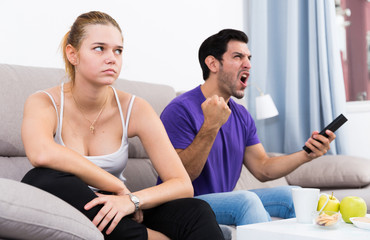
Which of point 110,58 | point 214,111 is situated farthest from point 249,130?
point 110,58

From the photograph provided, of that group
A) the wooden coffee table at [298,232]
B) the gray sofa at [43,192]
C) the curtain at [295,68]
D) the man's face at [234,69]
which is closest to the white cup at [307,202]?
the wooden coffee table at [298,232]

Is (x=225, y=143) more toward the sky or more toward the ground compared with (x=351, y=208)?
more toward the sky

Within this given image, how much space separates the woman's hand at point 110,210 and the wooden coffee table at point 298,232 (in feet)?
1.05

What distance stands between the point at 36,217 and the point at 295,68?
2.58 m

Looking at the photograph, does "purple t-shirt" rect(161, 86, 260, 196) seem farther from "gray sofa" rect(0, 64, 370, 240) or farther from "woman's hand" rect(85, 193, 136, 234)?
"woman's hand" rect(85, 193, 136, 234)

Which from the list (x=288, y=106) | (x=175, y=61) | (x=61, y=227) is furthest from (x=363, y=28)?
(x=61, y=227)

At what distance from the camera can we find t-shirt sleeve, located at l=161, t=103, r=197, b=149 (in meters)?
1.81

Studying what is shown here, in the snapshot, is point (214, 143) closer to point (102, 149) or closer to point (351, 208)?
point (102, 149)

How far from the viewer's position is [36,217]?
1038 millimetres

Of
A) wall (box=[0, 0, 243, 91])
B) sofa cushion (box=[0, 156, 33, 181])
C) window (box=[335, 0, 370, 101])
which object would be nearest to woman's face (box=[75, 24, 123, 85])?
sofa cushion (box=[0, 156, 33, 181])

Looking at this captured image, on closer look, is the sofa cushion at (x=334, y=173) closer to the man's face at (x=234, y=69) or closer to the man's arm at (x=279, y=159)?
the man's arm at (x=279, y=159)

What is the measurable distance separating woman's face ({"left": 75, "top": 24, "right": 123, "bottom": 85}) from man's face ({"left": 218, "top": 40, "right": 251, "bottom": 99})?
65 cm

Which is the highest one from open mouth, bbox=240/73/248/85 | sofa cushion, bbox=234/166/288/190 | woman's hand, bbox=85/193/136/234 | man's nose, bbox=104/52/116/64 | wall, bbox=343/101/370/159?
man's nose, bbox=104/52/116/64

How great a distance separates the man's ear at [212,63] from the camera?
2107 millimetres
